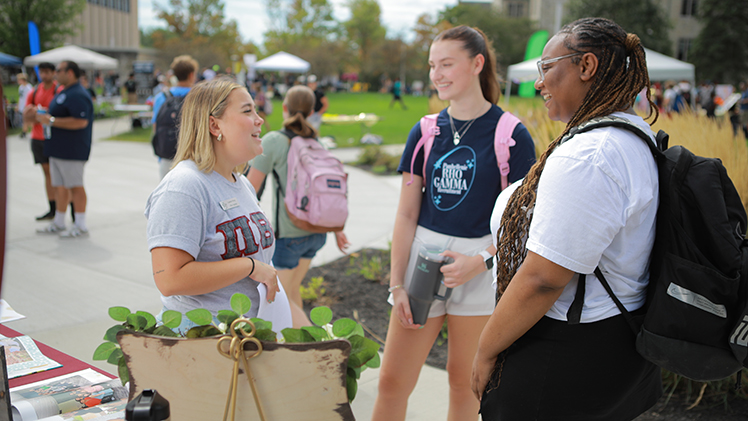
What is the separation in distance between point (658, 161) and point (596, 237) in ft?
1.01

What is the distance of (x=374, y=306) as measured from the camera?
4984mm

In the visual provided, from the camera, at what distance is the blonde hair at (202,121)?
2.10 m

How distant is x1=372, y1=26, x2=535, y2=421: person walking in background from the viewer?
2416mm

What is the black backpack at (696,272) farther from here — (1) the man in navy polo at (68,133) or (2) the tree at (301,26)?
(2) the tree at (301,26)

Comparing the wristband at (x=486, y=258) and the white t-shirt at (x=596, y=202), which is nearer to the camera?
the white t-shirt at (x=596, y=202)

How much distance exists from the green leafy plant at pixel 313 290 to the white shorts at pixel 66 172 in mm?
3425

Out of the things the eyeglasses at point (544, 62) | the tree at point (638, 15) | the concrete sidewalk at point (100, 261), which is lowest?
the concrete sidewalk at point (100, 261)

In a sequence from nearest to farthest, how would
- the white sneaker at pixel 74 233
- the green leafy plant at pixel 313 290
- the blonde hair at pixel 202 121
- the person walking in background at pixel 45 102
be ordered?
the blonde hair at pixel 202 121 → the green leafy plant at pixel 313 290 → the white sneaker at pixel 74 233 → the person walking in background at pixel 45 102

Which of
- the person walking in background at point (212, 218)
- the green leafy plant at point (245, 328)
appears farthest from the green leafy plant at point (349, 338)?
the person walking in background at point (212, 218)

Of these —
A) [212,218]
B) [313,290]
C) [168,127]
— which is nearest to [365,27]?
[168,127]

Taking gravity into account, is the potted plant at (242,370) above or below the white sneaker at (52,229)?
above

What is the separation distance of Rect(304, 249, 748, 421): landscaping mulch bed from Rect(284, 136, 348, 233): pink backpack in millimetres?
1156

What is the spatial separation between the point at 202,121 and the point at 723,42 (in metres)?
51.4

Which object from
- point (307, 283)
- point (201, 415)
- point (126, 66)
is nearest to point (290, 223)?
point (307, 283)
